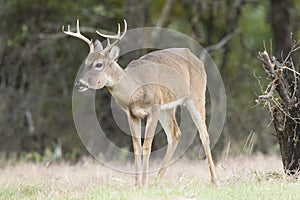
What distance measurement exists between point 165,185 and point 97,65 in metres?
1.67

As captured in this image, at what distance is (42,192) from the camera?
311 inches

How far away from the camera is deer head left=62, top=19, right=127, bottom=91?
8.74 meters

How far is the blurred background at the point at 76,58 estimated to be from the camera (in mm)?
16500

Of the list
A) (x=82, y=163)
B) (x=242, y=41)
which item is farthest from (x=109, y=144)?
(x=242, y=41)

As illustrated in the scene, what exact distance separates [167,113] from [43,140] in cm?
787

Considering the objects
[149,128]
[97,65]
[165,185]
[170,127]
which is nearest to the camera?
[165,185]

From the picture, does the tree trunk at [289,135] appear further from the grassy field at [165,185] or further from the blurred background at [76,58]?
the blurred background at [76,58]

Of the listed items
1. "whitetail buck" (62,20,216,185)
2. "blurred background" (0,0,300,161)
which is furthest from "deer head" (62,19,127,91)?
"blurred background" (0,0,300,161)

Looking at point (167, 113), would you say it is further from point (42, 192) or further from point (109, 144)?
point (109, 144)

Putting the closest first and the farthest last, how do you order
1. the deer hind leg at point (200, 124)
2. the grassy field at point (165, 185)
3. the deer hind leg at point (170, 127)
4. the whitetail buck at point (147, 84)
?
the grassy field at point (165, 185), the whitetail buck at point (147, 84), the deer hind leg at point (200, 124), the deer hind leg at point (170, 127)

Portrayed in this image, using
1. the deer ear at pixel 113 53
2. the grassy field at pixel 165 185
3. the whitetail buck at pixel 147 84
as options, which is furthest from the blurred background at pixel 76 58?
the deer ear at pixel 113 53

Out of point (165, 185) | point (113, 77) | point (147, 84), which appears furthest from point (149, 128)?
point (165, 185)

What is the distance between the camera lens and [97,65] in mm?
8859

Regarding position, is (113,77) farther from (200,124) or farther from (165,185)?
(165,185)
